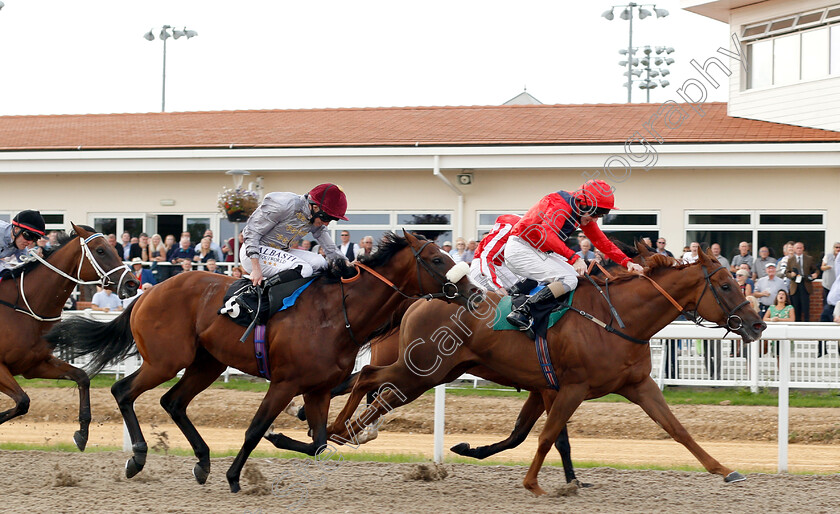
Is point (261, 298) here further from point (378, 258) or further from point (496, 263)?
point (496, 263)

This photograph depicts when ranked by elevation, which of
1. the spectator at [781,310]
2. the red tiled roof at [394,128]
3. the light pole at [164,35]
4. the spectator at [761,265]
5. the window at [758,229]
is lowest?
the spectator at [781,310]

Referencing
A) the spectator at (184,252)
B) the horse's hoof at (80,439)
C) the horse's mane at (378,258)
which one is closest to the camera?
the horse's mane at (378,258)

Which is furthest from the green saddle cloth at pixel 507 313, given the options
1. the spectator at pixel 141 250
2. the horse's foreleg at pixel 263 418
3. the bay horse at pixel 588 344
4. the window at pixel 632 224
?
the spectator at pixel 141 250

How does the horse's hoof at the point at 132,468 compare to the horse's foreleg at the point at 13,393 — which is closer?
the horse's hoof at the point at 132,468

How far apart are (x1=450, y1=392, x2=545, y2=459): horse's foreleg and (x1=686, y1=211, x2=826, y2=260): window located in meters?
7.70

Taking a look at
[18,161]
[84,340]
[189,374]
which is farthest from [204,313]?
[18,161]

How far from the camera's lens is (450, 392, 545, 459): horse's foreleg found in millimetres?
6246

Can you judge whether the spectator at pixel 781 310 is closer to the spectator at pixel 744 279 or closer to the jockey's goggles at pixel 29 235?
the spectator at pixel 744 279

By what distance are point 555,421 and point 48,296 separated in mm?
3799

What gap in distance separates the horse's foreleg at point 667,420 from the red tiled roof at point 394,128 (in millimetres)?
8301

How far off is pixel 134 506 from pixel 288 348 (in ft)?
3.97

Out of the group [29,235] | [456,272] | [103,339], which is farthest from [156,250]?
[456,272]

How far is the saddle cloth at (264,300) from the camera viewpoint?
591 centimetres

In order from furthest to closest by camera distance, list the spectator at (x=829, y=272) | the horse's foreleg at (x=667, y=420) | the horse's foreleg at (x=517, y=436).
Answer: the spectator at (x=829, y=272) → the horse's foreleg at (x=517, y=436) → the horse's foreleg at (x=667, y=420)
